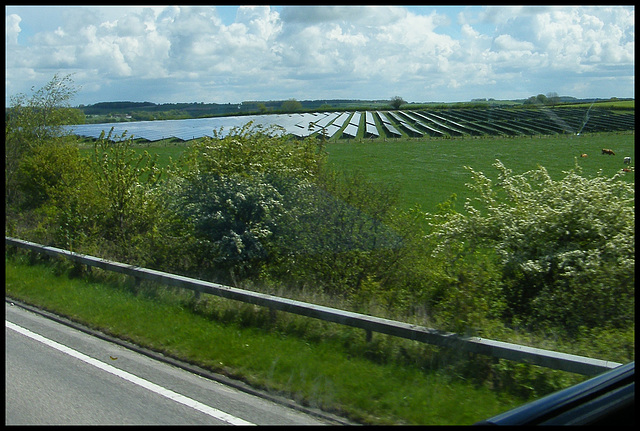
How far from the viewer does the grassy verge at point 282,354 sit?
5.52 meters

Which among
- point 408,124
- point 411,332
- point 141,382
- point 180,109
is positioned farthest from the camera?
point 408,124

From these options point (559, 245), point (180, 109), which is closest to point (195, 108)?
point (180, 109)

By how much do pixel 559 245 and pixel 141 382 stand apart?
6745 mm

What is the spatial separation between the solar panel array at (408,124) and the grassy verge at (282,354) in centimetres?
511

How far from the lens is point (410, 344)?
6.92 m

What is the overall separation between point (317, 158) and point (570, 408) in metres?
10.8

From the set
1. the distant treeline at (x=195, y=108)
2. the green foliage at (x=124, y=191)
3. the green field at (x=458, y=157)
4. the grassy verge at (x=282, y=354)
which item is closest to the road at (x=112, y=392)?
the grassy verge at (x=282, y=354)

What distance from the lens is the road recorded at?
5.48 metres

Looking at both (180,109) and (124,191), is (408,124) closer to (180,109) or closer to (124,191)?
(180,109)

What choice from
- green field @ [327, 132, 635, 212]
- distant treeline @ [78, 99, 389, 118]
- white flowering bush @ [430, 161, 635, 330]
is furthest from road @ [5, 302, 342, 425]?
green field @ [327, 132, 635, 212]

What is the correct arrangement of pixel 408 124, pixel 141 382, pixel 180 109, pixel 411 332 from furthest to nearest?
pixel 408 124
pixel 180 109
pixel 411 332
pixel 141 382

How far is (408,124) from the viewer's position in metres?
58.1

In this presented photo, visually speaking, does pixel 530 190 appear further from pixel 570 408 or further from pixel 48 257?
pixel 48 257

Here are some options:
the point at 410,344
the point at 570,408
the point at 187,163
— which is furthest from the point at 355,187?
the point at 570,408
